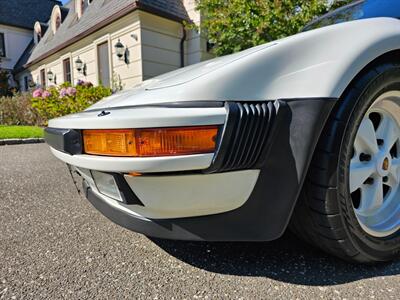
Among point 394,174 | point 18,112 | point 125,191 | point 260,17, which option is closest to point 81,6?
point 18,112

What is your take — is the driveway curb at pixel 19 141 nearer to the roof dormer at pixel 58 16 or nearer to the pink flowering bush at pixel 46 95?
the pink flowering bush at pixel 46 95

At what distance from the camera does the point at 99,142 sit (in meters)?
1.11

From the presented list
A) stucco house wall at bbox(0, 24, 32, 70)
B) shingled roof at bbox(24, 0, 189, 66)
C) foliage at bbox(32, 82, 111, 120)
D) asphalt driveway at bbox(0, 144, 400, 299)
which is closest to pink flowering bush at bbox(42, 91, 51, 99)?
foliage at bbox(32, 82, 111, 120)

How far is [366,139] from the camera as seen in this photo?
54.5 inches

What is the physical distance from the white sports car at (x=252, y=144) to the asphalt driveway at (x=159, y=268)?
14cm

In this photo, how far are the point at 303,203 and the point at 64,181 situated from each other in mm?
2499

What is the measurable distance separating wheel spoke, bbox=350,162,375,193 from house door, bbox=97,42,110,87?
9327mm

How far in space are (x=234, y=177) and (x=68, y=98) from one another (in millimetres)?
7526

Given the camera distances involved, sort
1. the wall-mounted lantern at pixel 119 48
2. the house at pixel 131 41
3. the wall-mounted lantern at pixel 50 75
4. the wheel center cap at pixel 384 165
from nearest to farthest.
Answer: the wheel center cap at pixel 384 165 → the house at pixel 131 41 → the wall-mounted lantern at pixel 119 48 → the wall-mounted lantern at pixel 50 75

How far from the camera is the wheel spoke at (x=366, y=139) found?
137cm

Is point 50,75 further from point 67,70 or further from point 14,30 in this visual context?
point 14,30

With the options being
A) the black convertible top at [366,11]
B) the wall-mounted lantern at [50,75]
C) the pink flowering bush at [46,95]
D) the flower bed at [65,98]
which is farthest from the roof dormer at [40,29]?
the black convertible top at [366,11]

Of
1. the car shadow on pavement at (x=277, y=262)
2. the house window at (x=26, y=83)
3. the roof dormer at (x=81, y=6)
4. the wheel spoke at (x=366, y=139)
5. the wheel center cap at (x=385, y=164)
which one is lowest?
the car shadow on pavement at (x=277, y=262)

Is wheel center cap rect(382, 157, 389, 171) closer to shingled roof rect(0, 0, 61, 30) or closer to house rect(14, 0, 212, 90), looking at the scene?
house rect(14, 0, 212, 90)
